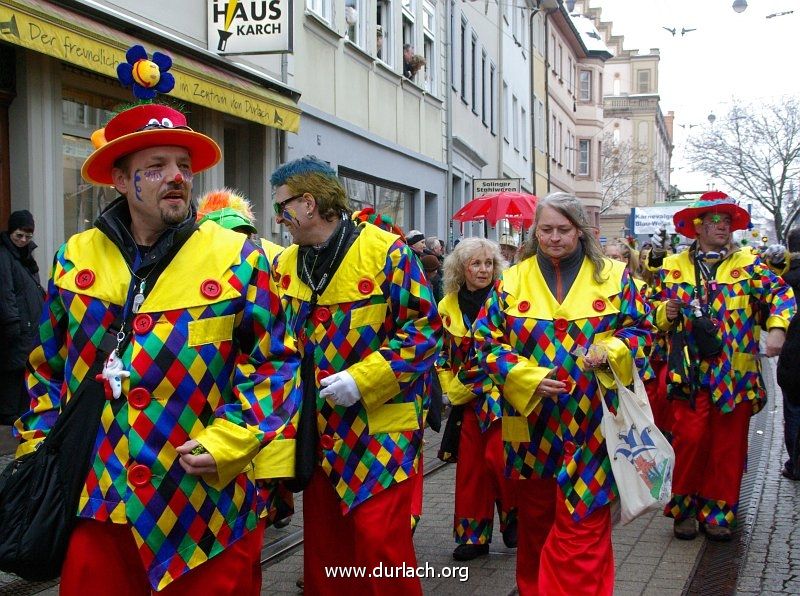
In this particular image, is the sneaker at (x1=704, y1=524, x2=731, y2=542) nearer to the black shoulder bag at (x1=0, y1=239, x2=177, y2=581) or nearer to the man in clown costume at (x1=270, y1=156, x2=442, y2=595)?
the man in clown costume at (x1=270, y1=156, x2=442, y2=595)

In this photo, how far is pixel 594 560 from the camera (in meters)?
4.15

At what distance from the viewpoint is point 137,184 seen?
3115 millimetres

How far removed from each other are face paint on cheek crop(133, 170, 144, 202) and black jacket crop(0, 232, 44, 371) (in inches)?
186

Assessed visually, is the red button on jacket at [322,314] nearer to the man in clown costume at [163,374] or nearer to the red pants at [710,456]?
the man in clown costume at [163,374]

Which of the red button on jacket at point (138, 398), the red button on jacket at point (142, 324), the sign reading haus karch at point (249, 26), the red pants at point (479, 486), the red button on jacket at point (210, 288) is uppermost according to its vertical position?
the sign reading haus karch at point (249, 26)

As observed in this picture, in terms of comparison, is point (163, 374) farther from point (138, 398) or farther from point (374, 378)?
point (374, 378)

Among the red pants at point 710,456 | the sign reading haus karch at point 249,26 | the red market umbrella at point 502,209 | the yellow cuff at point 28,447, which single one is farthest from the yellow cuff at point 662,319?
the red market umbrella at point 502,209

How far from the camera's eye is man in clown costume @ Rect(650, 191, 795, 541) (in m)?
6.14

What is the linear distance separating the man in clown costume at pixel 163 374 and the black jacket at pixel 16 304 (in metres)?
4.59

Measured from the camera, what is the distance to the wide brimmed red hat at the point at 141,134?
120 inches

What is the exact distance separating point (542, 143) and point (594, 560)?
1467 inches

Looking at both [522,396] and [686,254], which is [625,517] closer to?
[522,396]

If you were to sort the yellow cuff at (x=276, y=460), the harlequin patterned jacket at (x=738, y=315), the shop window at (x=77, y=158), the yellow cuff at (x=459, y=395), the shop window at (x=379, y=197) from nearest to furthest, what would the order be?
the yellow cuff at (x=276, y=460) → the yellow cuff at (x=459, y=395) → the harlequin patterned jacket at (x=738, y=315) → the shop window at (x=77, y=158) → the shop window at (x=379, y=197)

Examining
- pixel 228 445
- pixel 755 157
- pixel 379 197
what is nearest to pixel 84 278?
pixel 228 445
